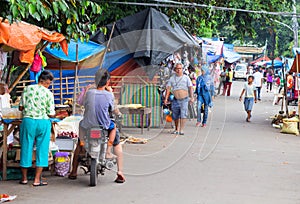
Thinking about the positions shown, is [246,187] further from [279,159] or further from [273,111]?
[273,111]

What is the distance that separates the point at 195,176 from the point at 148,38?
20.8 ft

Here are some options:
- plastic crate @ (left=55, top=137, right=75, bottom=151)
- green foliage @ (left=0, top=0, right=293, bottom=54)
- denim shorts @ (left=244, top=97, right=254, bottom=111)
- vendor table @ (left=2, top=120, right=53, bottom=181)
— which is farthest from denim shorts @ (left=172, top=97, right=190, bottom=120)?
vendor table @ (left=2, top=120, right=53, bottom=181)

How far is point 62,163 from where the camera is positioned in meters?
8.18

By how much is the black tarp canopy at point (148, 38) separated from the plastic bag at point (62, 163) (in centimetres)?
624

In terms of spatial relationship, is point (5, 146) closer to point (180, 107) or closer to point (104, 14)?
point (180, 107)

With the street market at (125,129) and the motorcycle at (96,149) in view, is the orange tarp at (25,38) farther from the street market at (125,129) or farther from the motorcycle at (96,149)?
the motorcycle at (96,149)

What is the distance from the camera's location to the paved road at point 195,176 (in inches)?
280

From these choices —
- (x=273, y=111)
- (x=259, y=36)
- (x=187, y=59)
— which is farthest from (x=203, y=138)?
(x=259, y=36)

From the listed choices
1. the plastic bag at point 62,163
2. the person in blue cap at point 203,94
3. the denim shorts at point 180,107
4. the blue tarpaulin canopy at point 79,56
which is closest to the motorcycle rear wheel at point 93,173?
the plastic bag at point 62,163

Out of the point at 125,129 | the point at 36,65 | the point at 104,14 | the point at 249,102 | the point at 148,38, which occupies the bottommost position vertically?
the point at 125,129

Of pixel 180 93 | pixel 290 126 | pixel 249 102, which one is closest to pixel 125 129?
pixel 180 93

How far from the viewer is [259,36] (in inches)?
2435

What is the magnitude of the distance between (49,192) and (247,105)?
38.4 feet

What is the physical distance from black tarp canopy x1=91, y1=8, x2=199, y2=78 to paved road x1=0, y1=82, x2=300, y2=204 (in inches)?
76.2
